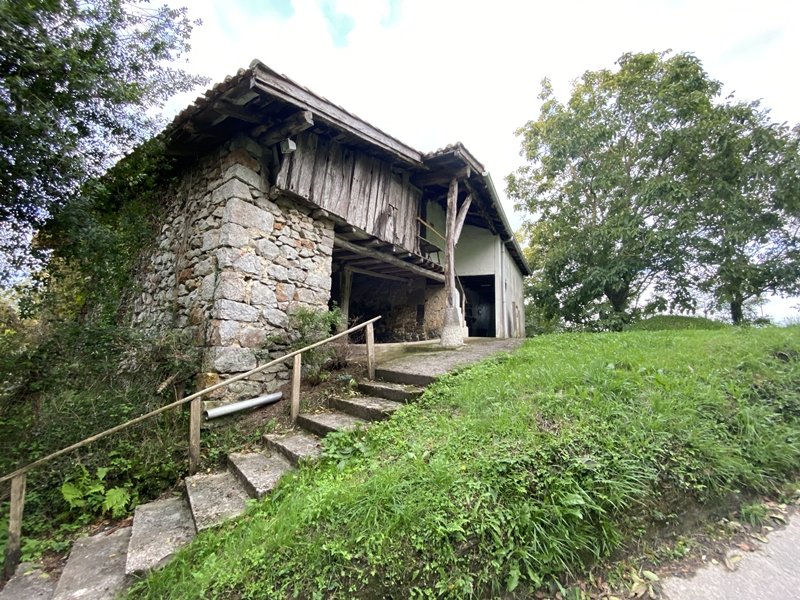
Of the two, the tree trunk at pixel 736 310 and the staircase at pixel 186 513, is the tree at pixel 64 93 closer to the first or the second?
the staircase at pixel 186 513

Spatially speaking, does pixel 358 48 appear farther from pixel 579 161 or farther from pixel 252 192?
pixel 579 161

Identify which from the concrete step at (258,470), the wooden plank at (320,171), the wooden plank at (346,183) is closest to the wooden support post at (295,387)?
the concrete step at (258,470)

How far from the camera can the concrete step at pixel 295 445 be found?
111 inches

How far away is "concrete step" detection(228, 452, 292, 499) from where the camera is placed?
2564 millimetres

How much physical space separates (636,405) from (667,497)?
74 cm

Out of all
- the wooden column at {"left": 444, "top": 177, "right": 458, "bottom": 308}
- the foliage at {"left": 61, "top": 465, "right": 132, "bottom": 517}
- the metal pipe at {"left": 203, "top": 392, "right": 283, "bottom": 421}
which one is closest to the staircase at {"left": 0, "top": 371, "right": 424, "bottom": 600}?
the foliage at {"left": 61, "top": 465, "right": 132, "bottom": 517}

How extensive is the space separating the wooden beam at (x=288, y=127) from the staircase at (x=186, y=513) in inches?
132

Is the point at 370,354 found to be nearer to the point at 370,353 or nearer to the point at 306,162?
the point at 370,353

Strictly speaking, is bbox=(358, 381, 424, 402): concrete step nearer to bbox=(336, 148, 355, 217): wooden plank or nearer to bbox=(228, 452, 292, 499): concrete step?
bbox=(228, 452, 292, 499): concrete step

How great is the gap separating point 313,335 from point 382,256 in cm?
254

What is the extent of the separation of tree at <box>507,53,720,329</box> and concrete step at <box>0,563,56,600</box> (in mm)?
12093

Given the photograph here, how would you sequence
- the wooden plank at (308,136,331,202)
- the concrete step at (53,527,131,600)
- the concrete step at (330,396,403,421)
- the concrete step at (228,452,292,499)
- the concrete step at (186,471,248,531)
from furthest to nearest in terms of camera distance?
the wooden plank at (308,136,331,202) < the concrete step at (330,396,403,421) < the concrete step at (228,452,292,499) < the concrete step at (186,471,248,531) < the concrete step at (53,527,131,600)

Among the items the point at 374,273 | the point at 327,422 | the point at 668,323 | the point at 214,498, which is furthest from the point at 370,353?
A: the point at 668,323

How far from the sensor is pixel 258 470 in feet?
9.30
